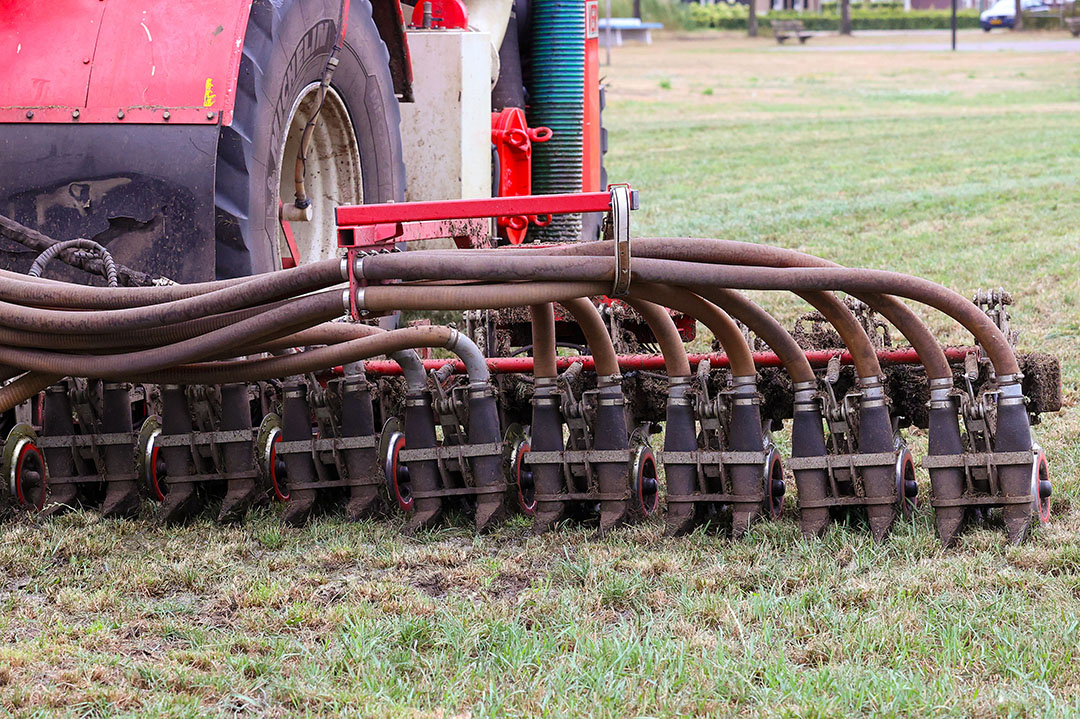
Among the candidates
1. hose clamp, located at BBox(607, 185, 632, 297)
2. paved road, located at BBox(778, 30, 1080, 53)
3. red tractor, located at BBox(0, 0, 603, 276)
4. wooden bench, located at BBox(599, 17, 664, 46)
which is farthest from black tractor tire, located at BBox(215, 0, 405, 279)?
wooden bench, located at BBox(599, 17, 664, 46)

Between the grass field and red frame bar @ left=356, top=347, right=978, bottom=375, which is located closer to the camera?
the grass field

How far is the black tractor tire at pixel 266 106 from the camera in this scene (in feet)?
11.7

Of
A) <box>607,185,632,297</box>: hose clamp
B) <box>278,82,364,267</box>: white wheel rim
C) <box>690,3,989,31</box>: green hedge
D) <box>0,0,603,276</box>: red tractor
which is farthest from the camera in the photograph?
<box>690,3,989,31</box>: green hedge

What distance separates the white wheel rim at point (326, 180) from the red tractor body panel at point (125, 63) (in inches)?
28.8

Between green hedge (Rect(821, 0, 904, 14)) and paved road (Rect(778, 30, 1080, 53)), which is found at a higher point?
green hedge (Rect(821, 0, 904, 14))

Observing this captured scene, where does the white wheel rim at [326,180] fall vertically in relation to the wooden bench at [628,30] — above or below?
below

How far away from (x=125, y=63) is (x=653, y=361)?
1.75 meters

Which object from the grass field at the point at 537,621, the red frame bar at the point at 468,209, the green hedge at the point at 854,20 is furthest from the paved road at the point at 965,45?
the red frame bar at the point at 468,209

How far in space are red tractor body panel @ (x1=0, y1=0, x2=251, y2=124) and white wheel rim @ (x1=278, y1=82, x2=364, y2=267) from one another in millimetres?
730

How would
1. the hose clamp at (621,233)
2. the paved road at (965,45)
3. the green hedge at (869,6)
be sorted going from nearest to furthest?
the hose clamp at (621,233) → the paved road at (965,45) → the green hedge at (869,6)

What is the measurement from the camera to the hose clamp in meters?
3.15

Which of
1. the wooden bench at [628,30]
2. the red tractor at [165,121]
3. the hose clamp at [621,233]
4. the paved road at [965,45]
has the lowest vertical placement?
the hose clamp at [621,233]

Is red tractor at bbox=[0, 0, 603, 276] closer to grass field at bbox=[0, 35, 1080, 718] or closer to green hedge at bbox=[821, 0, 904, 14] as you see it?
grass field at bbox=[0, 35, 1080, 718]

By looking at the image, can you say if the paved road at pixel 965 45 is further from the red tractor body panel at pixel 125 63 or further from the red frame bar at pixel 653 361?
the red tractor body panel at pixel 125 63
